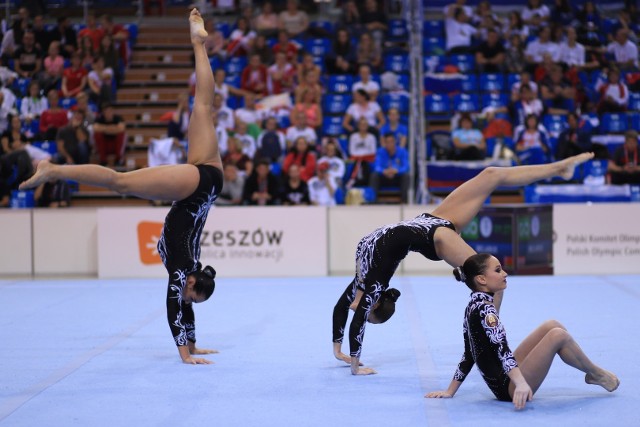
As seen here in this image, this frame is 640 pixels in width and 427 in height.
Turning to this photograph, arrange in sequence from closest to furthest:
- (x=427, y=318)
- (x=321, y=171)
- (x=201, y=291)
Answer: (x=201, y=291) < (x=427, y=318) < (x=321, y=171)

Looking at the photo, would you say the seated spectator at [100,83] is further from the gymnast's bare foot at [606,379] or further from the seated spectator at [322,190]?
the gymnast's bare foot at [606,379]

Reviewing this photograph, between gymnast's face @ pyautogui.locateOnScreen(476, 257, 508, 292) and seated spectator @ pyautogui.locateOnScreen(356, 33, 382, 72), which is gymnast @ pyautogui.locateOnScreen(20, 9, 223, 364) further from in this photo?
seated spectator @ pyautogui.locateOnScreen(356, 33, 382, 72)

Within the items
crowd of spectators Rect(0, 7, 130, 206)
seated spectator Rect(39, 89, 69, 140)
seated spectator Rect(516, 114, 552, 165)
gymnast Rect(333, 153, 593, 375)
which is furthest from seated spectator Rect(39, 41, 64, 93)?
gymnast Rect(333, 153, 593, 375)

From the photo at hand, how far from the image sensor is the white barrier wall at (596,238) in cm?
1123

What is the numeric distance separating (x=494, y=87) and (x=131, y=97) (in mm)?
6675

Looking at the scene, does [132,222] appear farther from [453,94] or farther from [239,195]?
[453,94]

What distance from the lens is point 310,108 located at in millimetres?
13656

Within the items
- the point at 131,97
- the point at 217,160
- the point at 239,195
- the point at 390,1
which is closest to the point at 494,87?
the point at 390,1

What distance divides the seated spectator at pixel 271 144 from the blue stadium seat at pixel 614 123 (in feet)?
17.9

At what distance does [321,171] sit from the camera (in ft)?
40.3

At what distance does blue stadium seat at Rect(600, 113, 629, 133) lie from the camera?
14125 mm

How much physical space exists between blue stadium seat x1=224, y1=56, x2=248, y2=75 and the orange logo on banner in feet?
15.9

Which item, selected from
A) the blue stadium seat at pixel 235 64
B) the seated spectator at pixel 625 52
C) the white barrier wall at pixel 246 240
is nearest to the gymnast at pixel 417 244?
the white barrier wall at pixel 246 240

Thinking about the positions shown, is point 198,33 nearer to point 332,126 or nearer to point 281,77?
point 332,126
